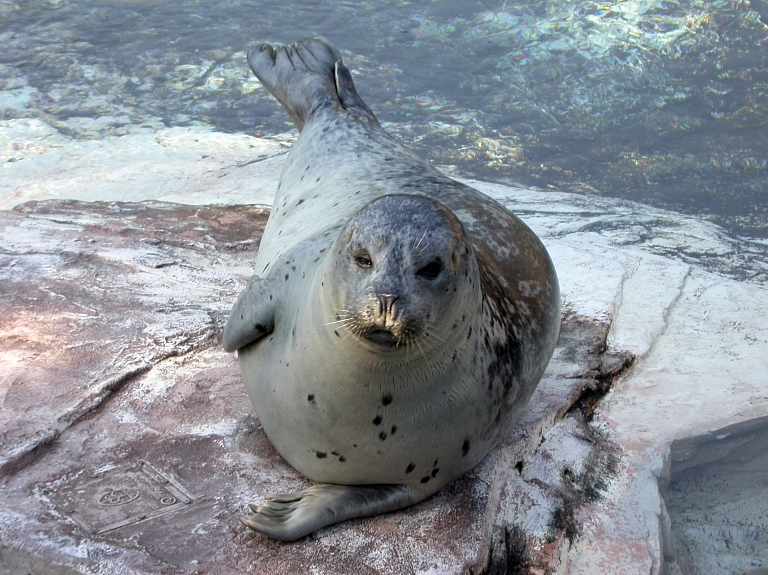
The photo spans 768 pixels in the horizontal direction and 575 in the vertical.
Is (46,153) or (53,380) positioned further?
(46,153)

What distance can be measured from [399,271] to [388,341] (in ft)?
0.64

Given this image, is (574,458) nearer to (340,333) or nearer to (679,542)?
(679,542)

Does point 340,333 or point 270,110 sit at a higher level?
point 340,333

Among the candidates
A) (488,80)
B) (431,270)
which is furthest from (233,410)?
(488,80)

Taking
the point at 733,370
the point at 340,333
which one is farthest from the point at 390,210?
the point at 733,370

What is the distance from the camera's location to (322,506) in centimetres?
252

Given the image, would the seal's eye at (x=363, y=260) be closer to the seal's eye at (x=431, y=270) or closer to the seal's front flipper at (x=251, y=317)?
the seal's eye at (x=431, y=270)

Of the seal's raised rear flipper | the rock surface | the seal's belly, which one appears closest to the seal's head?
the seal's belly

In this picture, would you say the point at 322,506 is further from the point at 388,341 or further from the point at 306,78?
the point at 306,78

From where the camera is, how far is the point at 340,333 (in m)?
2.28

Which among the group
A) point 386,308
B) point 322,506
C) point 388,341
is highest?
point 386,308

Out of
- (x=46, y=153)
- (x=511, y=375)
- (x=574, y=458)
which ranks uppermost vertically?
(x=511, y=375)

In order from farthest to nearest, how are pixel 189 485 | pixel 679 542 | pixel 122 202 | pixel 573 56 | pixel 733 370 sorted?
pixel 573 56 → pixel 122 202 → pixel 733 370 → pixel 679 542 → pixel 189 485

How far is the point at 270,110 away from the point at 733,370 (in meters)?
5.83
